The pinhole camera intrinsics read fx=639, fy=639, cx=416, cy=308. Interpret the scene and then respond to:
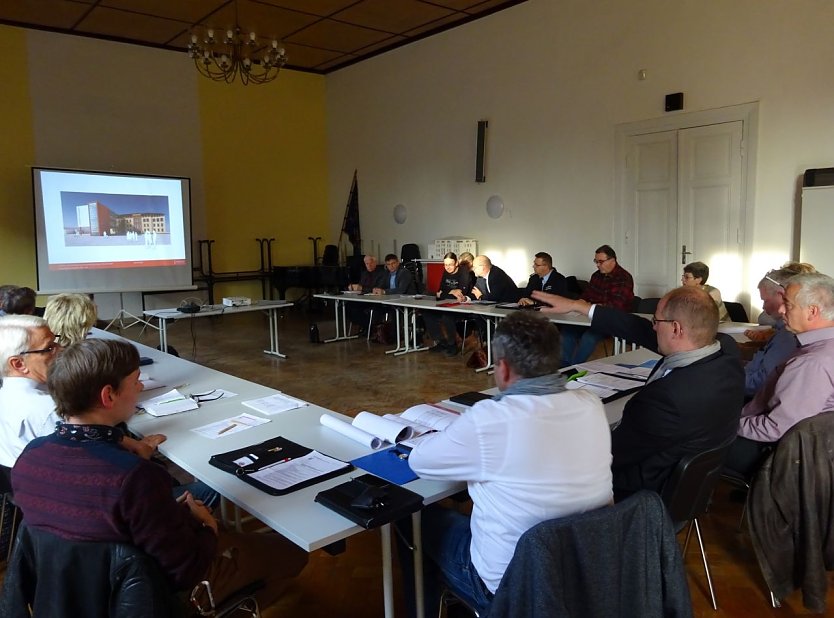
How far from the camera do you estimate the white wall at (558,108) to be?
246 inches

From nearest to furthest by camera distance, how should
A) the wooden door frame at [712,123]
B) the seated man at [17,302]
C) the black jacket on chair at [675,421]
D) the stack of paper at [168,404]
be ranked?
the black jacket on chair at [675,421], the stack of paper at [168,404], the seated man at [17,302], the wooden door frame at [712,123]

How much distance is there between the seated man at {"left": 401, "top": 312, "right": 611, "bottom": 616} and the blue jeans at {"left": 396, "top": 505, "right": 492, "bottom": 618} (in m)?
0.03

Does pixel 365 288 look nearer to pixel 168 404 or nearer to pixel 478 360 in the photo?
pixel 478 360

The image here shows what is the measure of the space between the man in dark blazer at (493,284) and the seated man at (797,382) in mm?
4348

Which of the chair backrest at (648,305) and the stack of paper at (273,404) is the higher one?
the chair backrest at (648,305)

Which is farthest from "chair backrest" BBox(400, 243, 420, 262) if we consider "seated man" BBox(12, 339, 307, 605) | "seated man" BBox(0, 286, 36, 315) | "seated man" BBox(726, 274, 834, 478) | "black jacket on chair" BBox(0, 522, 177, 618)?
"black jacket on chair" BBox(0, 522, 177, 618)

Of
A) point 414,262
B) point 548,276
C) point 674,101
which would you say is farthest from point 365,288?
point 674,101

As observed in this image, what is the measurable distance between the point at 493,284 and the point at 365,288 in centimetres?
224

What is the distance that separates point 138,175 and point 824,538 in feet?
30.0

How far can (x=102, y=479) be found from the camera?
1403 mm

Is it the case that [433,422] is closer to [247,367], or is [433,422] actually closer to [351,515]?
[351,515]

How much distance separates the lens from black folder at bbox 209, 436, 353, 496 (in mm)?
1896

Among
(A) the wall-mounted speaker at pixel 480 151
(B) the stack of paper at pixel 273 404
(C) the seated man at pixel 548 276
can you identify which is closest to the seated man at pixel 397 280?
(A) the wall-mounted speaker at pixel 480 151

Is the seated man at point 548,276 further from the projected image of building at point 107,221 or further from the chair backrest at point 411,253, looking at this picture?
the projected image of building at point 107,221
